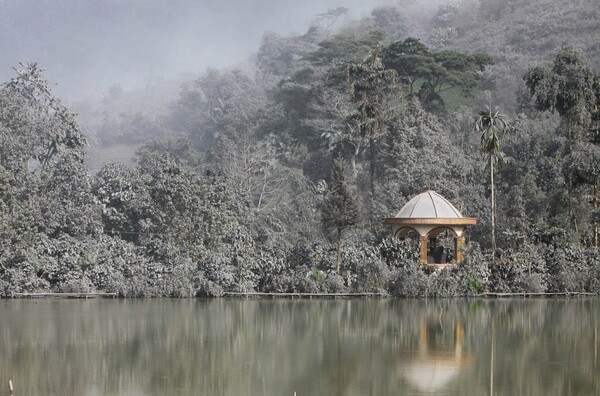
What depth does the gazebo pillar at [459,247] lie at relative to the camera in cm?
4681

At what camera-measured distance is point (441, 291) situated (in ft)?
146

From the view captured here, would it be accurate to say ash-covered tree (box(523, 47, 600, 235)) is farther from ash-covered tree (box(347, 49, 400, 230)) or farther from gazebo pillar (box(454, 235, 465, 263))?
ash-covered tree (box(347, 49, 400, 230))

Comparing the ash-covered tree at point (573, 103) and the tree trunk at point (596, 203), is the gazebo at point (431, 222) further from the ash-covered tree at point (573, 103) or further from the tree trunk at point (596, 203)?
the tree trunk at point (596, 203)

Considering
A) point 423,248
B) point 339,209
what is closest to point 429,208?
point 423,248

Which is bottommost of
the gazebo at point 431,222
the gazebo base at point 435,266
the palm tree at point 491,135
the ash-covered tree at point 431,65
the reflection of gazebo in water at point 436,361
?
the reflection of gazebo in water at point 436,361

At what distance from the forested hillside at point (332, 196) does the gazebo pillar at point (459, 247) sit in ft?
3.34

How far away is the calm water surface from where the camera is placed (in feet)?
76.3

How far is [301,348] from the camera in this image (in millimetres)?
29188

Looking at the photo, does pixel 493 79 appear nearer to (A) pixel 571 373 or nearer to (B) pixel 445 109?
(B) pixel 445 109

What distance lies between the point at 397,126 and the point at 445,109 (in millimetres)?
16267

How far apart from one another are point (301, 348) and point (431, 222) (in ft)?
60.9

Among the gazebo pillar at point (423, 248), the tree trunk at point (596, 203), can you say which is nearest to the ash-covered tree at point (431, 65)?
the tree trunk at point (596, 203)

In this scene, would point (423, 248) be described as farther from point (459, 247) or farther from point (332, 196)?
point (332, 196)

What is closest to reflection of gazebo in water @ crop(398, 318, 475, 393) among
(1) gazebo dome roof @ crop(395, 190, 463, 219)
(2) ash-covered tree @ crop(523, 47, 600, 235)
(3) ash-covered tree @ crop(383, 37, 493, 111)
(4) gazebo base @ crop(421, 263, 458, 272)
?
(4) gazebo base @ crop(421, 263, 458, 272)
